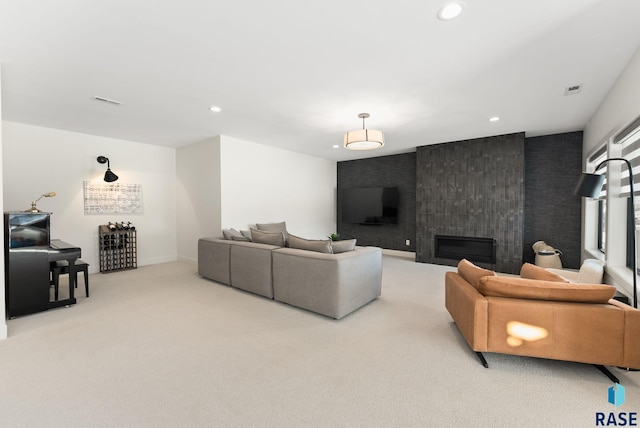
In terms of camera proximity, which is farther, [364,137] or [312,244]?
[364,137]

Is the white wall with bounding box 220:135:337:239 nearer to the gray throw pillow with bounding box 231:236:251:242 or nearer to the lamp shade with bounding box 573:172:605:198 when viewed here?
the gray throw pillow with bounding box 231:236:251:242

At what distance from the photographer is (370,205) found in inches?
283

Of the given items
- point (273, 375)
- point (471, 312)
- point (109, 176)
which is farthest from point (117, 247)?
point (471, 312)

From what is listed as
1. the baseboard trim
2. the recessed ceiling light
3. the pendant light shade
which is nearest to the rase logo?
the recessed ceiling light

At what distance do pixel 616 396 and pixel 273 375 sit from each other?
224 cm

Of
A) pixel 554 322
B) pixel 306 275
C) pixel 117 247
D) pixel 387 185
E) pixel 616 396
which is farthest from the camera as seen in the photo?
pixel 387 185

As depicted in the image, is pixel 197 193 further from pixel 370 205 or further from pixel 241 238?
pixel 370 205

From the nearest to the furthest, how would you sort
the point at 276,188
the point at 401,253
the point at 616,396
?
the point at 616,396 → the point at 276,188 → the point at 401,253

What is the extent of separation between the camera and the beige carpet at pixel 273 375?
1619mm

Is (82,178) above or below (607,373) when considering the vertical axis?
above

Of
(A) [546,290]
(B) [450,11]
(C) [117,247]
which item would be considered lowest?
(C) [117,247]

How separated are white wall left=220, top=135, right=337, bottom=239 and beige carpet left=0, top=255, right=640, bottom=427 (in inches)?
105

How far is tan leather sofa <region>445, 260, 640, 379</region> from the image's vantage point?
1868mm

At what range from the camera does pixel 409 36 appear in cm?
216
